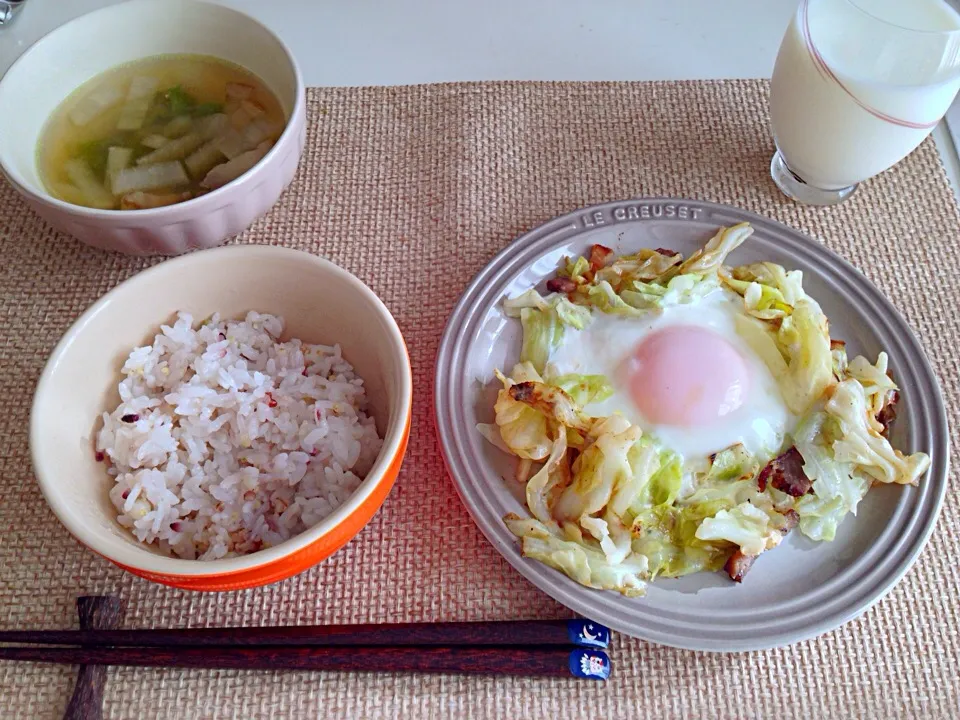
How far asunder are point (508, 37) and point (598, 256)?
0.94 metres

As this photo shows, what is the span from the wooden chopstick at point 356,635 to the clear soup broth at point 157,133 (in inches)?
32.6

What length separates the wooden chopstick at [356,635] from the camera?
4.20 ft

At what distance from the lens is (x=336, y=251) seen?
5.89ft

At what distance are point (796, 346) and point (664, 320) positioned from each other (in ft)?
0.83

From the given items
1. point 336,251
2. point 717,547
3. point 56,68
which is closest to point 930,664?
point 717,547

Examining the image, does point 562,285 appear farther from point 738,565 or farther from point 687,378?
point 738,565

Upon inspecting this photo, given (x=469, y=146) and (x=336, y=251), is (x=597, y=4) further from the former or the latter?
(x=336, y=251)

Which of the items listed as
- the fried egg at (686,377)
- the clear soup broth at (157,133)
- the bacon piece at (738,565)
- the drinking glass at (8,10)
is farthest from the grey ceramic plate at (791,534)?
the drinking glass at (8,10)

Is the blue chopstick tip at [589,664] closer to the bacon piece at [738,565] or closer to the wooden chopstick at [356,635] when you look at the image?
the wooden chopstick at [356,635]

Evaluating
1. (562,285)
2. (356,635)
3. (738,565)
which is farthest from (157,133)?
(738,565)

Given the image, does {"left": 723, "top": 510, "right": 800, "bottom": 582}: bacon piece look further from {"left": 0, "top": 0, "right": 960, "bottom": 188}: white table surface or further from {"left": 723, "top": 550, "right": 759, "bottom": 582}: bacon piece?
{"left": 0, "top": 0, "right": 960, "bottom": 188}: white table surface

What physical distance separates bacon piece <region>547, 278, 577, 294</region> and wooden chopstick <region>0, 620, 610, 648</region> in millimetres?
659

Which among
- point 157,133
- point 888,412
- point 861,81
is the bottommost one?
point 888,412

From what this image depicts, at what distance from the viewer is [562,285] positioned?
1.61m
